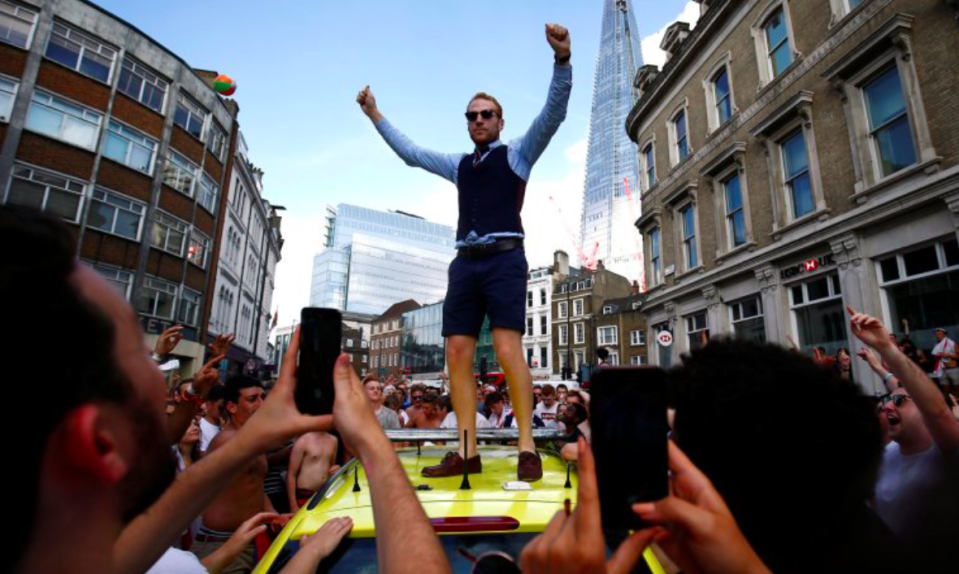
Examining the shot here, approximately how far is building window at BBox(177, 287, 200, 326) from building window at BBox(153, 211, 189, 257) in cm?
201

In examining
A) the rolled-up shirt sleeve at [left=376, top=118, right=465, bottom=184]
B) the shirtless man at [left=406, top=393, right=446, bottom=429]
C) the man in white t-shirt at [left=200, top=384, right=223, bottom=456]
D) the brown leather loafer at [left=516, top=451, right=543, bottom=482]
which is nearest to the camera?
the brown leather loafer at [left=516, top=451, right=543, bottom=482]

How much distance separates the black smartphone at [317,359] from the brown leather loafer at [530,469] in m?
1.39

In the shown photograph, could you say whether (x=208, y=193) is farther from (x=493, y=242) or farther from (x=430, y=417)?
(x=493, y=242)

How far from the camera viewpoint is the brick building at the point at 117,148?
58.9ft

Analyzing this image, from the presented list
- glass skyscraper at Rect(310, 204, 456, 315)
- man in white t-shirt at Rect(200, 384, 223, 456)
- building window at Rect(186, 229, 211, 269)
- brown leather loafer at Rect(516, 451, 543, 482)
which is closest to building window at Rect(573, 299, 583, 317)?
building window at Rect(186, 229, 211, 269)

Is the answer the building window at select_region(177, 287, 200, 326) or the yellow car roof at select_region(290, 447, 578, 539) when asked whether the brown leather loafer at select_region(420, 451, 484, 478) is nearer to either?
the yellow car roof at select_region(290, 447, 578, 539)

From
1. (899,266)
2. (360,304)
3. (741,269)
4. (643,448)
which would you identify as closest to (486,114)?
(643,448)

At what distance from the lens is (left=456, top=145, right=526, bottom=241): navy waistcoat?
Answer: 3.40m

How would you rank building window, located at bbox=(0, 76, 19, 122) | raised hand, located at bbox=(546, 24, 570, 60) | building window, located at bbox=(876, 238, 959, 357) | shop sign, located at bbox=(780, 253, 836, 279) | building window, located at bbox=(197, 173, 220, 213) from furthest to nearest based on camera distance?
building window, located at bbox=(197, 173, 220, 213) → building window, located at bbox=(0, 76, 19, 122) → shop sign, located at bbox=(780, 253, 836, 279) → building window, located at bbox=(876, 238, 959, 357) → raised hand, located at bbox=(546, 24, 570, 60)

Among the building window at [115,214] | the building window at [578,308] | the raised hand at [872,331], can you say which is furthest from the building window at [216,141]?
the building window at [578,308]

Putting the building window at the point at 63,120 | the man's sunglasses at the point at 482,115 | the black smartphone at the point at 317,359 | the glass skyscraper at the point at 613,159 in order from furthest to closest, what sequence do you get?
the glass skyscraper at the point at 613,159 < the building window at the point at 63,120 < the man's sunglasses at the point at 482,115 < the black smartphone at the point at 317,359

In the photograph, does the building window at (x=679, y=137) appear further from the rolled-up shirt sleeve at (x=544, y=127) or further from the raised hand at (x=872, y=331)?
the raised hand at (x=872, y=331)

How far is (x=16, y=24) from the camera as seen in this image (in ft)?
58.9

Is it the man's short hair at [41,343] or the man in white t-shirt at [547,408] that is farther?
the man in white t-shirt at [547,408]
